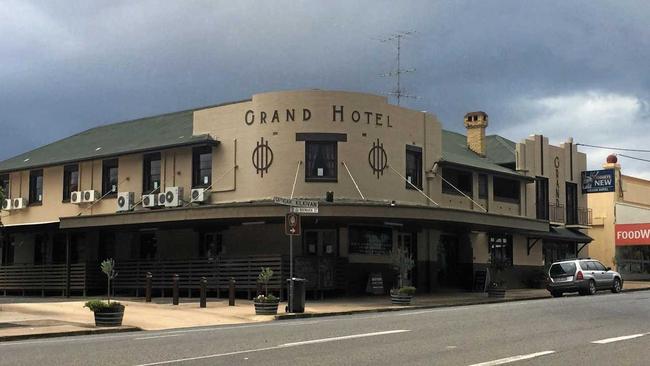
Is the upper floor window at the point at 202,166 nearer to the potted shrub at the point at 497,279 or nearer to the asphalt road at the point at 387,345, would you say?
the potted shrub at the point at 497,279

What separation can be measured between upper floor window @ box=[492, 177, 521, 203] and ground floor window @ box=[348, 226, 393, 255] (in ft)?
26.9

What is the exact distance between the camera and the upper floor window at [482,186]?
3481 cm

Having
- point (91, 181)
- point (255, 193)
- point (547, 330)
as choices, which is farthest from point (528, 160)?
point (547, 330)

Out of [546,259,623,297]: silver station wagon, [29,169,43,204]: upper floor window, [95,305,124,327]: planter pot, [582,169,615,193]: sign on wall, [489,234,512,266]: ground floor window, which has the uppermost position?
[582,169,615,193]: sign on wall

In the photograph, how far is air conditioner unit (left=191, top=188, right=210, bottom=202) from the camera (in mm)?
29166

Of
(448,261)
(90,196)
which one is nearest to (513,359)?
(448,261)

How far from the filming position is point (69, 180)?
34750 mm

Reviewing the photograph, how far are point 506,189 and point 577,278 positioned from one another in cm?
769

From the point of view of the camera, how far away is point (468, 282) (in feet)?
110

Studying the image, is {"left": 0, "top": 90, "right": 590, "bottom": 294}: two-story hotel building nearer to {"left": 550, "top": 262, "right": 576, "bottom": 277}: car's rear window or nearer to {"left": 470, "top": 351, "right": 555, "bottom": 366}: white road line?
{"left": 550, "top": 262, "right": 576, "bottom": 277}: car's rear window

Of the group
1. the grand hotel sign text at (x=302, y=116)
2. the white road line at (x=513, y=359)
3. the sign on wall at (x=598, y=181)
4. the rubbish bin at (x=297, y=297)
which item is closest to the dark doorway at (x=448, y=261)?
the grand hotel sign text at (x=302, y=116)

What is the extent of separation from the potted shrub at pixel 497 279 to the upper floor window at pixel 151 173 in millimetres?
14106

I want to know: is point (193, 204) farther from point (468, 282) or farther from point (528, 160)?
point (528, 160)

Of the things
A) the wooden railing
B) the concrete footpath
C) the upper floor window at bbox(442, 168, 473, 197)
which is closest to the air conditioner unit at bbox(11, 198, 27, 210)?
the wooden railing
